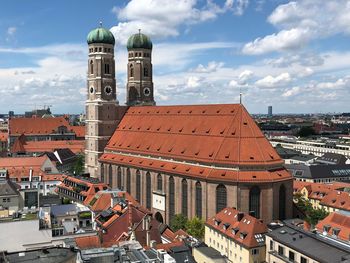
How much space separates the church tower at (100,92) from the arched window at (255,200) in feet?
157

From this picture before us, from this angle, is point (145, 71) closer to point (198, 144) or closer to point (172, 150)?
point (172, 150)

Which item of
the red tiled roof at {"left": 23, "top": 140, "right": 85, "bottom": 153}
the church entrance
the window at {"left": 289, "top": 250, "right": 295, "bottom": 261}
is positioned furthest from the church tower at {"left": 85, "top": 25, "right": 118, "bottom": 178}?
the window at {"left": 289, "top": 250, "right": 295, "bottom": 261}

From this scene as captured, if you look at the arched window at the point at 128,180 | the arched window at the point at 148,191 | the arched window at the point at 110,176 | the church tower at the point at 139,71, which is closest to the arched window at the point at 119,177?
the arched window at the point at 110,176

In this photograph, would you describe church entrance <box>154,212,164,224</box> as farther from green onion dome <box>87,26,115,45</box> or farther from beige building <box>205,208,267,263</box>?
green onion dome <box>87,26,115,45</box>

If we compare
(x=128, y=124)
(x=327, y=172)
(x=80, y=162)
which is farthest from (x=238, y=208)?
(x=80, y=162)

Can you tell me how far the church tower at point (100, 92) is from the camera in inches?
4390

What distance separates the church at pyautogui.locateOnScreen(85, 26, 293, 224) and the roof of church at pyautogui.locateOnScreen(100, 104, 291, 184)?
0.18 metres

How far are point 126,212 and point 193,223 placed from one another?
44.1 ft

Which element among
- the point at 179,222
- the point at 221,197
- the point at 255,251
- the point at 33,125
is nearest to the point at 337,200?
the point at 221,197

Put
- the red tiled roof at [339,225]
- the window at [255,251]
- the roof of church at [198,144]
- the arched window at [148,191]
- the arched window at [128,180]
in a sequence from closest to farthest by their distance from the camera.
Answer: the window at [255,251]
the red tiled roof at [339,225]
the roof of church at [198,144]
the arched window at [148,191]
the arched window at [128,180]

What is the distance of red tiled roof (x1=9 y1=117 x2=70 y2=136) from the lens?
584ft

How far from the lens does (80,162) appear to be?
5576 inches

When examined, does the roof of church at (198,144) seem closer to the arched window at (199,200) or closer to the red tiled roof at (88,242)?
the arched window at (199,200)

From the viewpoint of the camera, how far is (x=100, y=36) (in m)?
112
